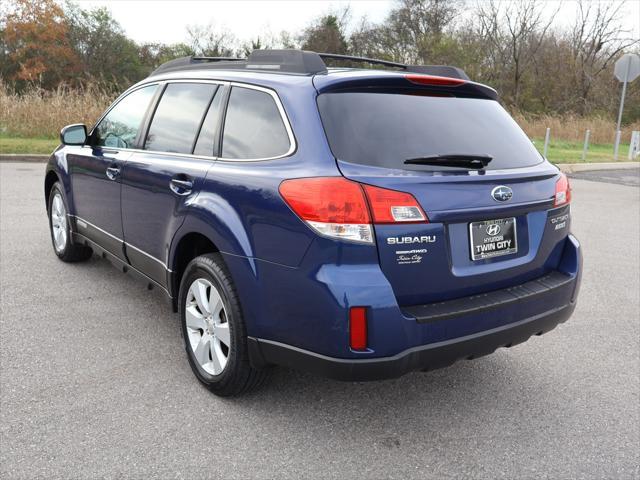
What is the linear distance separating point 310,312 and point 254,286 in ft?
1.17

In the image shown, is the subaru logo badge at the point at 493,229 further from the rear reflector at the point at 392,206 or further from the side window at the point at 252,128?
the side window at the point at 252,128

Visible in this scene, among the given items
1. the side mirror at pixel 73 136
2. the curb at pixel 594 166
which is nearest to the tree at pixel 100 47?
the curb at pixel 594 166

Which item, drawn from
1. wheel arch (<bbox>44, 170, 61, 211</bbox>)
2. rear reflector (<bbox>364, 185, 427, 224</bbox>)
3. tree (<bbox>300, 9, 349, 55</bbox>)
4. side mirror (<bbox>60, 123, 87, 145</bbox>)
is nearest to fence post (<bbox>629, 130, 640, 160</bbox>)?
wheel arch (<bbox>44, 170, 61, 211</bbox>)

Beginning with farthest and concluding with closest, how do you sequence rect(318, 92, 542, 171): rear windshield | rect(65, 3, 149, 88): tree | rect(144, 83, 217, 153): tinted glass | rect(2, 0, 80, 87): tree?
rect(65, 3, 149, 88): tree
rect(2, 0, 80, 87): tree
rect(144, 83, 217, 153): tinted glass
rect(318, 92, 542, 171): rear windshield

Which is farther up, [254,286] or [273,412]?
[254,286]

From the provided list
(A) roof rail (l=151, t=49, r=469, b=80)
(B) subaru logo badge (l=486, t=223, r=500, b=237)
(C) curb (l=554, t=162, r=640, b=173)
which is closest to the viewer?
(B) subaru logo badge (l=486, t=223, r=500, b=237)

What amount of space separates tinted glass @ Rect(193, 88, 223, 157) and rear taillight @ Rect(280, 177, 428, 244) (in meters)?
0.96

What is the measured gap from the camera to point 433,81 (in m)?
2.98

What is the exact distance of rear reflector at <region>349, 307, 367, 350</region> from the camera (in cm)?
237

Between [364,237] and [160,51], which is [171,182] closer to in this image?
[364,237]

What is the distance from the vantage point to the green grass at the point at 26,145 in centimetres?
1428

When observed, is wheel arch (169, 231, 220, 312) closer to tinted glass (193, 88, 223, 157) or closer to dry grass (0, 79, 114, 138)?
tinted glass (193, 88, 223, 157)

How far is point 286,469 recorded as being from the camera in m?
2.51

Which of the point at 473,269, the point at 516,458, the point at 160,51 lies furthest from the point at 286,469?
the point at 160,51
